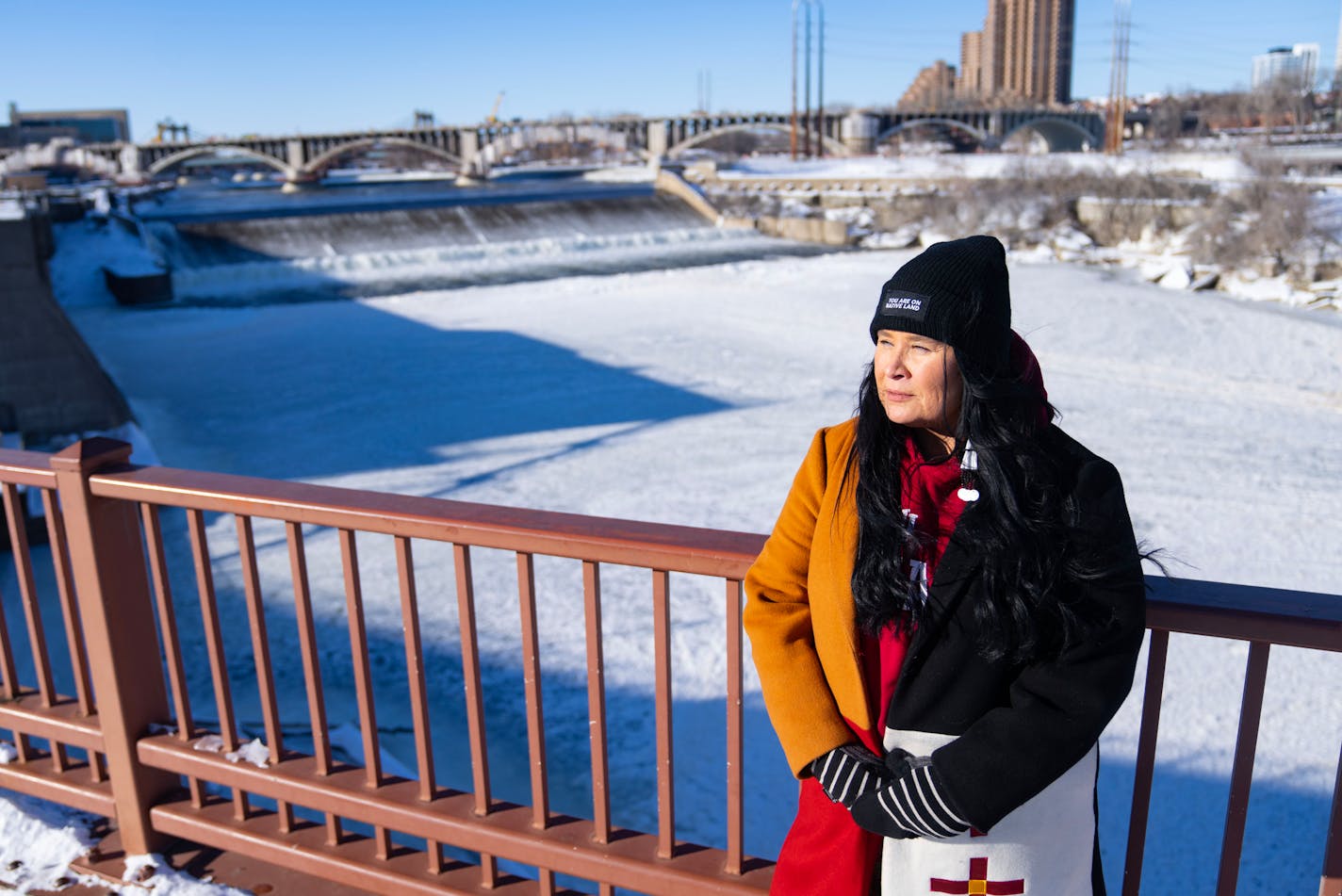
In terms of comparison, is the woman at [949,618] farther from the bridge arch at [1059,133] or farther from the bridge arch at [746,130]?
the bridge arch at [1059,133]

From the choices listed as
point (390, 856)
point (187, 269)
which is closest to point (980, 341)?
point (390, 856)

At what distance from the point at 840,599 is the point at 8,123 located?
436 feet

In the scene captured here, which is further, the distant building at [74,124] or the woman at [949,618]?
the distant building at [74,124]

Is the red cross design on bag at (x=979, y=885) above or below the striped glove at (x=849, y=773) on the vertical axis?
below

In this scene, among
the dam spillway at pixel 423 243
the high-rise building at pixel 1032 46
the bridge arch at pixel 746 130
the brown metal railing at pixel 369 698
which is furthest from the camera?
the high-rise building at pixel 1032 46

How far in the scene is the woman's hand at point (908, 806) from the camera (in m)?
1.55

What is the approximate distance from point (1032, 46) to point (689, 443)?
13794cm

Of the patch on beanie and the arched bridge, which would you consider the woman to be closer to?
the patch on beanie

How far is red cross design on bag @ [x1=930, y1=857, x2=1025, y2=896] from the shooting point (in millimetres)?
1644

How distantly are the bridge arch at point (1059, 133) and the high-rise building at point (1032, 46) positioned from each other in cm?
6345

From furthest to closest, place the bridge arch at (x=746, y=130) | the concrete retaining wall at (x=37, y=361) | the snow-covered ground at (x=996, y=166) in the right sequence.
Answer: the bridge arch at (x=746, y=130), the snow-covered ground at (x=996, y=166), the concrete retaining wall at (x=37, y=361)

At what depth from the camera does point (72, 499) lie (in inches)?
113

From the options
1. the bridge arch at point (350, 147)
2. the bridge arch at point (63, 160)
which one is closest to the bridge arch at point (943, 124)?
the bridge arch at point (350, 147)

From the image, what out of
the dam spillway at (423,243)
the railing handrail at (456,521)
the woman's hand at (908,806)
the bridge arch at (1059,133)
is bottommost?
the dam spillway at (423,243)
